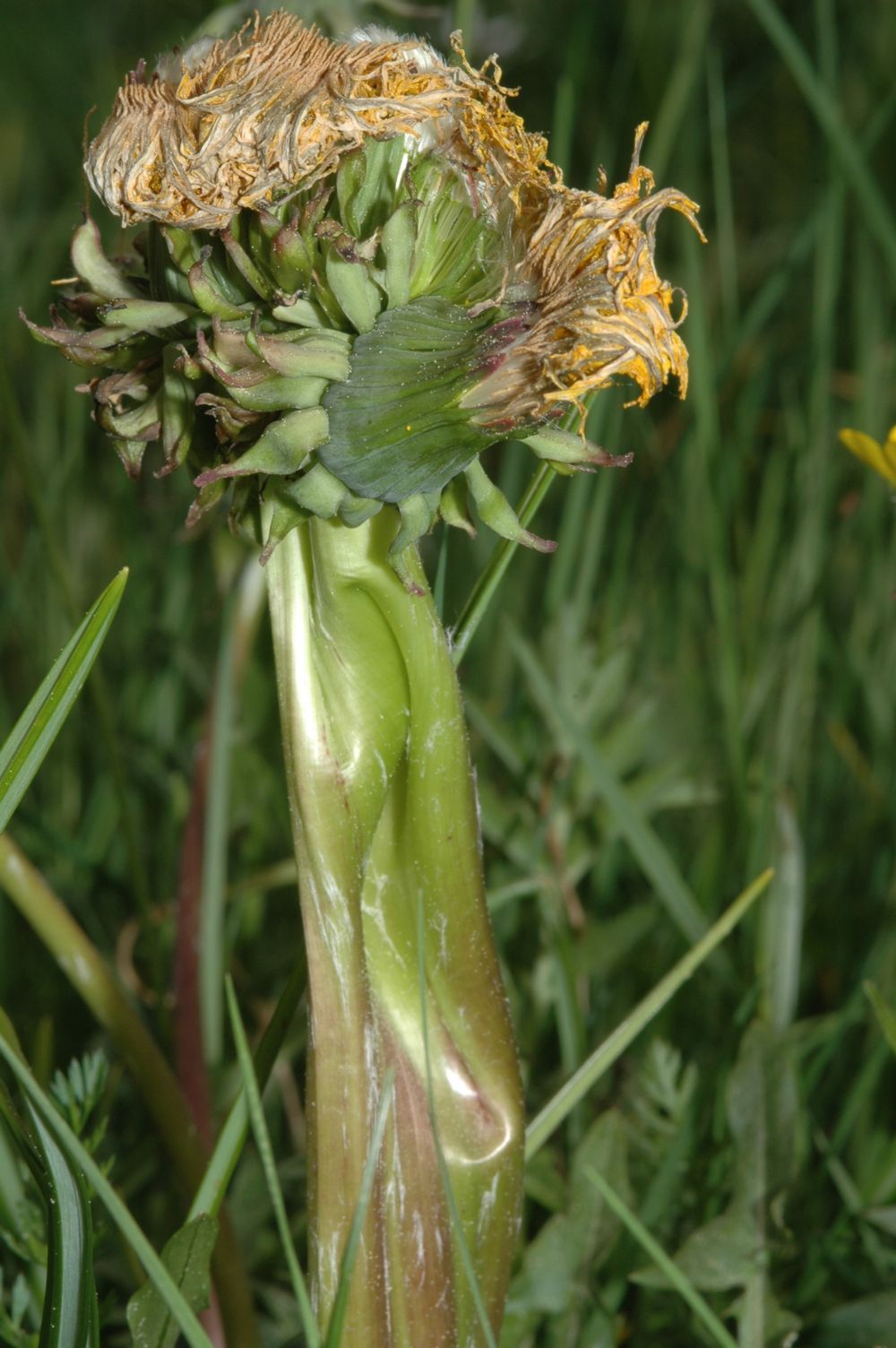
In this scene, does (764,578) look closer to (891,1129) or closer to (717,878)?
(717,878)

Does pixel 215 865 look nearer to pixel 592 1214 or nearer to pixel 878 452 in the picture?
pixel 592 1214

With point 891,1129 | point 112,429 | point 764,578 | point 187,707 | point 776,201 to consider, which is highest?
point 112,429

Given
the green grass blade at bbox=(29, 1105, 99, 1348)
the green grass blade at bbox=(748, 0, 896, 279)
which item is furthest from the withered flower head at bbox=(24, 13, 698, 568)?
the green grass blade at bbox=(748, 0, 896, 279)

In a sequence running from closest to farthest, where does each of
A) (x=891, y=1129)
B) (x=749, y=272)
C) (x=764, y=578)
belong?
(x=891, y=1129)
(x=764, y=578)
(x=749, y=272)

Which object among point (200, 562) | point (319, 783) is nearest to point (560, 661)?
point (319, 783)

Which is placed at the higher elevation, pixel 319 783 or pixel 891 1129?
pixel 319 783

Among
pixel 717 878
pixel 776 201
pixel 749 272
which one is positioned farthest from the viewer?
pixel 776 201

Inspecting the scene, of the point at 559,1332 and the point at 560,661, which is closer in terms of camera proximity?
the point at 559,1332
